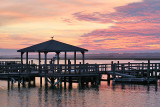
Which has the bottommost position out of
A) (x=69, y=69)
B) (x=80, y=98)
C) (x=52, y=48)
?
(x=80, y=98)

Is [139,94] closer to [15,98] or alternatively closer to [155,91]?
[155,91]

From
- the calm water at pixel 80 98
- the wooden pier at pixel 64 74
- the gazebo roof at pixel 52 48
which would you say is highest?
the gazebo roof at pixel 52 48

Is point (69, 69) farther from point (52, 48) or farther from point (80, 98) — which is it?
point (80, 98)

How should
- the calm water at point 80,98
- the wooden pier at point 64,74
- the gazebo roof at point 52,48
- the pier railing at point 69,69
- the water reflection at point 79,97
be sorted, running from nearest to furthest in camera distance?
the calm water at point 80,98 → the water reflection at point 79,97 → the wooden pier at point 64,74 → the pier railing at point 69,69 → the gazebo roof at point 52,48

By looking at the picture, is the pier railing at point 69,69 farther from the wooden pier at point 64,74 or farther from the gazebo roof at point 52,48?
the gazebo roof at point 52,48

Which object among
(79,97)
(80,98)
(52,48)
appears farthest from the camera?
(52,48)

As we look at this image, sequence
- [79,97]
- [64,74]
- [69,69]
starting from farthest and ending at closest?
1. [69,69]
2. [64,74]
3. [79,97]

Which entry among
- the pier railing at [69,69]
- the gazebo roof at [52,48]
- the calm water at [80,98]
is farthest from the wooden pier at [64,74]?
the calm water at [80,98]

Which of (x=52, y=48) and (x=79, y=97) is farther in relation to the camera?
(x=52, y=48)

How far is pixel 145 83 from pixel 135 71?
3690mm

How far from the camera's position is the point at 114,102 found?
22.7m

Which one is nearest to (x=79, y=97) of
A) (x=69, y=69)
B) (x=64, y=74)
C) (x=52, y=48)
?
(x=64, y=74)

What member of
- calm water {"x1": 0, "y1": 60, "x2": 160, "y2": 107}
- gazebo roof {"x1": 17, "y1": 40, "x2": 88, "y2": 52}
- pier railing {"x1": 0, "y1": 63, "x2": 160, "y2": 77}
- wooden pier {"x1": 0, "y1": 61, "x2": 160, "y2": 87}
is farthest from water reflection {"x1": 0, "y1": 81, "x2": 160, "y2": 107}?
gazebo roof {"x1": 17, "y1": 40, "x2": 88, "y2": 52}

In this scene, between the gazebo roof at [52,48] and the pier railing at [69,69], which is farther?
the gazebo roof at [52,48]
